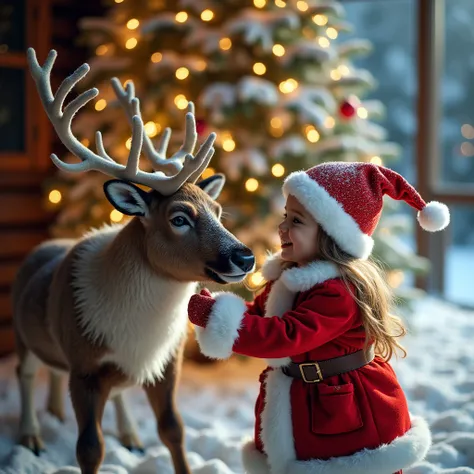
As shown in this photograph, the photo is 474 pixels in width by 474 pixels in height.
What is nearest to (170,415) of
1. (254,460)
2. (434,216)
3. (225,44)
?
(254,460)

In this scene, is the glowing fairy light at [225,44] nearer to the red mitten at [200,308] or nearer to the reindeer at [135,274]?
the reindeer at [135,274]

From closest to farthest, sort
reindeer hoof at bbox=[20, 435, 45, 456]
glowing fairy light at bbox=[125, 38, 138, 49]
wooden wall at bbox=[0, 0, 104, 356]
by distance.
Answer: reindeer hoof at bbox=[20, 435, 45, 456] < glowing fairy light at bbox=[125, 38, 138, 49] < wooden wall at bbox=[0, 0, 104, 356]

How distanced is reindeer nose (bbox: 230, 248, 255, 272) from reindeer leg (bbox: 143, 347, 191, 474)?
1.84 feet

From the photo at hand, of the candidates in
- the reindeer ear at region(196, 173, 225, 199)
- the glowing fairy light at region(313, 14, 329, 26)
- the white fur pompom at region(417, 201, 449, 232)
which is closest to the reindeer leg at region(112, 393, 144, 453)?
the reindeer ear at region(196, 173, 225, 199)

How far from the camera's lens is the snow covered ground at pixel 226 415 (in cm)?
252

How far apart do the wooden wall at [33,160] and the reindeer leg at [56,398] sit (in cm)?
137

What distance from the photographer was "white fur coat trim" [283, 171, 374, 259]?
1884 millimetres

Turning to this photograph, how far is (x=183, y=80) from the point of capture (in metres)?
3.69

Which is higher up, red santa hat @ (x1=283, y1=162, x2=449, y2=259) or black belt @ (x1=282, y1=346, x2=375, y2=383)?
red santa hat @ (x1=283, y1=162, x2=449, y2=259)

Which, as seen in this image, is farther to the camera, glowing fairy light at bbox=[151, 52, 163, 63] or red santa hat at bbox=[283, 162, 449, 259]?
glowing fairy light at bbox=[151, 52, 163, 63]

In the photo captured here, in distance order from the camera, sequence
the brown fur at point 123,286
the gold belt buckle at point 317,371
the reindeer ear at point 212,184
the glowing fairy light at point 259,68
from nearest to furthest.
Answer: the gold belt buckle at point 317,371
the brown fur at point 123,286
the reindeer ear at point 212,184
the glowing fairy light at point 259,68

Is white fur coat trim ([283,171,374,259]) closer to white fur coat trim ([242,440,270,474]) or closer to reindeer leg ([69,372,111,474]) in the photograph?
white fur coat trim ([242,440,270,474])

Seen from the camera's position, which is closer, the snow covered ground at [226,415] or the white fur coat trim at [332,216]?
the white fur coat trim at [332,216]

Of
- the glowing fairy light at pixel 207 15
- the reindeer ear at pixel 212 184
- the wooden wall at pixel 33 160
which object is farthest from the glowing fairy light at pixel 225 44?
the reindeer ear at pixel 212 184
